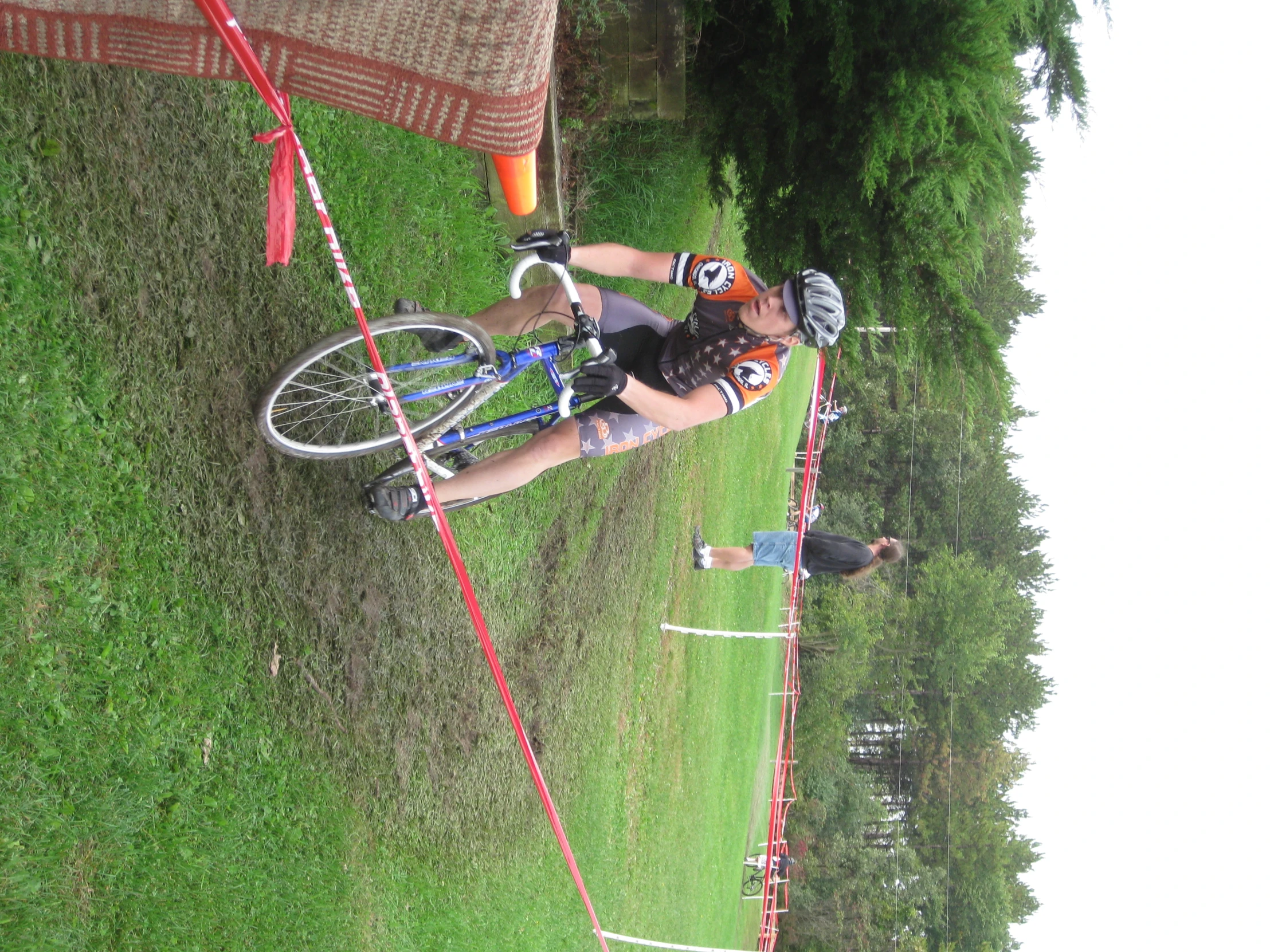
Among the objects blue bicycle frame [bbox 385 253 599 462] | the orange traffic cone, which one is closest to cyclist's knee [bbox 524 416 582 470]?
blue bicycle frame [bbox 385 253 599 462]

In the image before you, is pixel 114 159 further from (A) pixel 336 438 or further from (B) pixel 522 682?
(B) pixel 522 682

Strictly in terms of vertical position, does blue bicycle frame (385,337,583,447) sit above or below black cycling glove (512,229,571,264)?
below

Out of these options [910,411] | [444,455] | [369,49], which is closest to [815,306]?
[444,455]

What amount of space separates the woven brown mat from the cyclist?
1.86m

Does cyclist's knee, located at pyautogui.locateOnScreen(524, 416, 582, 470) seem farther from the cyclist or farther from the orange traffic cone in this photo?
the orange traffic cone

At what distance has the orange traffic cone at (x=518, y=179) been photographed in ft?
10.2

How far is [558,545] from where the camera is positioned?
8742 mm

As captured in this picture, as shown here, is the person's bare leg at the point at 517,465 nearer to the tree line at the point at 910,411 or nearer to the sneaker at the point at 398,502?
the sneaker at the point at 398,502

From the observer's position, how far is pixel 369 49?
2.84 m

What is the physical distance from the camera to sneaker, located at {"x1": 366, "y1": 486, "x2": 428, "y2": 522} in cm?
533

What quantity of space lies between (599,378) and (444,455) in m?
1.92

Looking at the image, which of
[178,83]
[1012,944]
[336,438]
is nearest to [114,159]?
[178,83]

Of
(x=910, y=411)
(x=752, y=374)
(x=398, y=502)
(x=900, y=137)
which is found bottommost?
(x=398, y=502)

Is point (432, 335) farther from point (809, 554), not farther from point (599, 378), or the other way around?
point (809, 554)
